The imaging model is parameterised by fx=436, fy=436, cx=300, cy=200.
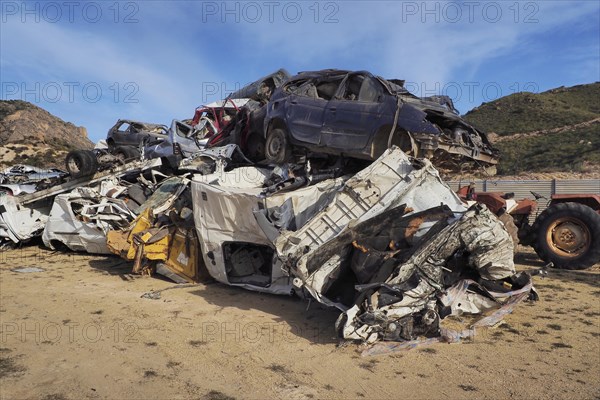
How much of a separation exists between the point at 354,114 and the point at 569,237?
433 centimetres

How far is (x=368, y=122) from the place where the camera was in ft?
22.0

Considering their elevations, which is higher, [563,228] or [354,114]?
[354,114]

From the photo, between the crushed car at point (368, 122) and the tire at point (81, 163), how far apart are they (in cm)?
429

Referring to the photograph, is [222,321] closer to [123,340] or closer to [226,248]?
[123,340]

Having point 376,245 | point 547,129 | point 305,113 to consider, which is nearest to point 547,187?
point 305,113

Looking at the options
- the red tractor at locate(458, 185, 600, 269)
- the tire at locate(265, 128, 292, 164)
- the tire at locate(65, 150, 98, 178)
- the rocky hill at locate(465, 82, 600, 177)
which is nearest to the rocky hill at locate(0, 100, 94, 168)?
the tire at locate(65, 150, 98, 178)

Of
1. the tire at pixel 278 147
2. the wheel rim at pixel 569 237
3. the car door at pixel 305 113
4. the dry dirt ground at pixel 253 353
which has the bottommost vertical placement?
the dry dirt ground at pixel 253 353

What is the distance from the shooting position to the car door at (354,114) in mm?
6688

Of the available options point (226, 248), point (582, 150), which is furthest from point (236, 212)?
point (582, 150)

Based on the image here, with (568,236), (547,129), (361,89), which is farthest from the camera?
(547,129)

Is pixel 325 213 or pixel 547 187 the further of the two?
pixel 547 187

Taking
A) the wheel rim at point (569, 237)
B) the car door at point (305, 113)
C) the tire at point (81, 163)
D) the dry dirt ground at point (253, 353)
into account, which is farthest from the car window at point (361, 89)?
the tire at point (81, 163)

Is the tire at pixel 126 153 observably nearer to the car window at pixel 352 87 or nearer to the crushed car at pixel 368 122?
the crushed car at pixel 368 122

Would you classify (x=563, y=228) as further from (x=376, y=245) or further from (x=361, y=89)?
(x=376, y=245)
